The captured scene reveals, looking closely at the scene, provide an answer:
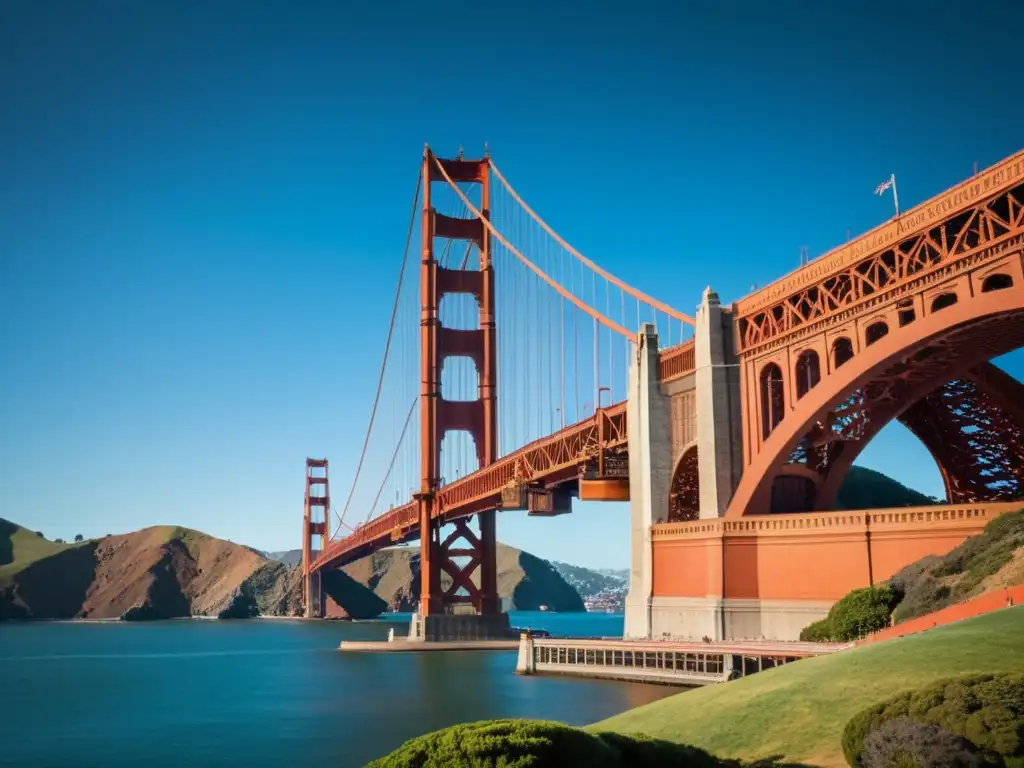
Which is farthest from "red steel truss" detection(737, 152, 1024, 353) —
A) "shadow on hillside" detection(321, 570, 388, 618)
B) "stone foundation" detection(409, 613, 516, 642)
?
"shadow on hillside" detection(321, 570, 388, 618)

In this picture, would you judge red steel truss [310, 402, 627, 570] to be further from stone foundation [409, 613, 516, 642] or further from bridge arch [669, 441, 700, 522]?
stone foundation [409, 613, 516, 642]

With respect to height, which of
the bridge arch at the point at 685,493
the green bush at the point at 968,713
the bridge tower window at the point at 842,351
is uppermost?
the bridge tower window at the point at 842,351

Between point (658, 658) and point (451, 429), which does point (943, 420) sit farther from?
point (451, 429)

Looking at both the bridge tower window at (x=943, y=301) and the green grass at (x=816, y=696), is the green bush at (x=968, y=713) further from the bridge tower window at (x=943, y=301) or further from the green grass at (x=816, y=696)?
the bridge tower window at (x=943, y=301)

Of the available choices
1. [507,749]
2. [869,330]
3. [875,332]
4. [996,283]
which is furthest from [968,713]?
[875,332]

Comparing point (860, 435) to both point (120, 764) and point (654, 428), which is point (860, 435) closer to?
point (654, 428)

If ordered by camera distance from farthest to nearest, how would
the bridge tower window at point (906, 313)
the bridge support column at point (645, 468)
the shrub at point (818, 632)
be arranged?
the bridge support column at point (645, 468) → the bridge tower window at point (906, 313) → the shrub at point (818, 632)

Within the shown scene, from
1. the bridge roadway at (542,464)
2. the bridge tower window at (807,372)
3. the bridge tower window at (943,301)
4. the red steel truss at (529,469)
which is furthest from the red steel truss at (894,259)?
the red steel truss at (529,469)
